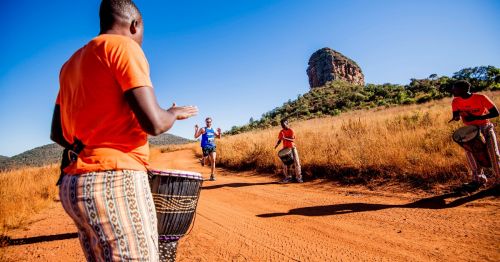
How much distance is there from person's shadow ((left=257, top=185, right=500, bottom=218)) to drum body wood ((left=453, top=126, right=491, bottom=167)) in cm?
54

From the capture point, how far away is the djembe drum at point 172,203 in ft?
6.59

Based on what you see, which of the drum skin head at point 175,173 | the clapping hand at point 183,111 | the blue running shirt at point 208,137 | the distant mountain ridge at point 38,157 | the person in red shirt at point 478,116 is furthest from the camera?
the distant mountain ridge at point 38,157

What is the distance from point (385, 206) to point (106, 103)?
544cm

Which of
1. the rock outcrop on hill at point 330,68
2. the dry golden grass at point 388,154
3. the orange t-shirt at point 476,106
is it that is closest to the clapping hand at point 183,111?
the orange t-shirt at point 476,106

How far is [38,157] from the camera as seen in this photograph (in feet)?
236

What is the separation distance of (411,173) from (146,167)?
22.5 ft

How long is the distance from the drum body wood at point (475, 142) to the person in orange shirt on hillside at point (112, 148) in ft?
20.1

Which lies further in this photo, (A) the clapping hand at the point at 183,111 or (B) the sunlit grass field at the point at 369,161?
(B) the sunlit grass field at the point at 369,161

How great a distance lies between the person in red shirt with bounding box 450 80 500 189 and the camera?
5.57m

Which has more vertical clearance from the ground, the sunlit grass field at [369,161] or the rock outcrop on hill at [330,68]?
the rock outcrop on hill at [330,68]

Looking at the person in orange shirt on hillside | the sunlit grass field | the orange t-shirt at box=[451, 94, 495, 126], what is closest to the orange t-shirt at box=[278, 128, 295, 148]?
the sunlit grass field

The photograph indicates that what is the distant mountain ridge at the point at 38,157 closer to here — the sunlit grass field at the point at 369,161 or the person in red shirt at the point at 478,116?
the sunlit grass field at the point at 369,161

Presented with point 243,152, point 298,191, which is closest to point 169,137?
point 243,152

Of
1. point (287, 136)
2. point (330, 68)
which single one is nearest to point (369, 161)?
point (287, 136)
